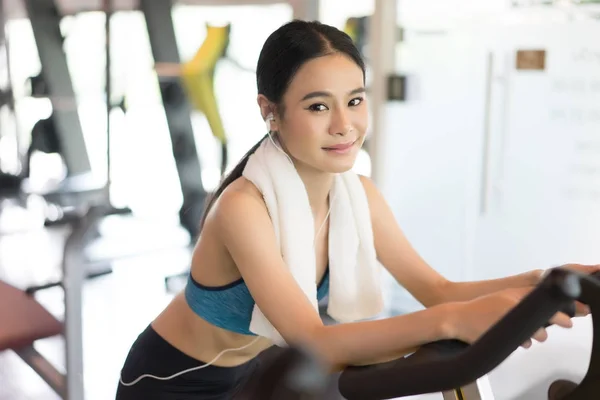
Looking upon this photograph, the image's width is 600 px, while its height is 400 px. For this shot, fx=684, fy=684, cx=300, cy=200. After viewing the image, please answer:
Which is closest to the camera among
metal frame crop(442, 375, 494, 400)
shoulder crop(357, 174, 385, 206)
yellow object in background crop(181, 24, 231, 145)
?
metal frame crop(442, 375, 494, 400)

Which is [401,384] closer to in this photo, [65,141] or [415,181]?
[415,181]

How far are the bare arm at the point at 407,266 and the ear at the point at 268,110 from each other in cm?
25

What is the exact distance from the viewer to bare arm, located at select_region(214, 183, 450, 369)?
88 centimetres

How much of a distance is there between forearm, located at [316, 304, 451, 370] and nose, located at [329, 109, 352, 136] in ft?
1.15

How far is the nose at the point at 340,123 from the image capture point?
1.15 m

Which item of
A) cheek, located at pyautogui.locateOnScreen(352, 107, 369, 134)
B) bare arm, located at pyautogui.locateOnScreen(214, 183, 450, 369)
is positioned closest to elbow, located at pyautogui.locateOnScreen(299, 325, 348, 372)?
bare arm, located at pyautogui.locateOnScreen(214, 183, 450, 369)

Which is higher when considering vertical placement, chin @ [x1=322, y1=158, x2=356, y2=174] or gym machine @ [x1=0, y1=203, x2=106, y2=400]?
chin @ [x1=322, y1=158, x2=356, y2=174]

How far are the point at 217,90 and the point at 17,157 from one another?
123cm

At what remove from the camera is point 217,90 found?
3.43 m

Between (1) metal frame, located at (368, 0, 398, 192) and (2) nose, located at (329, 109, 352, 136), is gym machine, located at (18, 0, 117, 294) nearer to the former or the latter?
(1) metal frame, located at (368, 0, 398, 192)

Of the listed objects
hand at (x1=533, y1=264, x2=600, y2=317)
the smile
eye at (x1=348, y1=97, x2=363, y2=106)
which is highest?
eye at (x1=348, y1=97, x2=363, y2=106)

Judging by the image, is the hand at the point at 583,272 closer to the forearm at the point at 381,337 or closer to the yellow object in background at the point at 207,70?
the forearm at the point at 381,337

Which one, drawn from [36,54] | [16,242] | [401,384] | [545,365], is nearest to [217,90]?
[36,54]

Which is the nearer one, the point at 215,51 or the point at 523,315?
the point at 523,315
